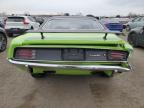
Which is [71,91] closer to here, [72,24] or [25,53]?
[25,53]

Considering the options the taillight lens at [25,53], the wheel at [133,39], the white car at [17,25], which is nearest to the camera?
the taillight lens at [25,53]

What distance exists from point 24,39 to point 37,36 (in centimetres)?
26

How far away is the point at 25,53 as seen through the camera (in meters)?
4.90

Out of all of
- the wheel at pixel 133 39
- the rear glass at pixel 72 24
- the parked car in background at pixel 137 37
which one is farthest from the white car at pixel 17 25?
the rear glass at pixel 72 24

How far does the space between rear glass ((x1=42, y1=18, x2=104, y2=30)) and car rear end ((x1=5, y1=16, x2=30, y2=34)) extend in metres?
11.7

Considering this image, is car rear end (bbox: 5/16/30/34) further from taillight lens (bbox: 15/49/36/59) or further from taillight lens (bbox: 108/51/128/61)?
taillight lens (bbox: 108/51/128/61)

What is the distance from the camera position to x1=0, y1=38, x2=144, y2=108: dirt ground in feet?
15.6

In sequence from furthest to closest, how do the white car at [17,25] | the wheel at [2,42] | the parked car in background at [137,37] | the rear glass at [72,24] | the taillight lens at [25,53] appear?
the white car at [17,25] → the parked car in background at [137,37] → the wheel at [2,42] → the rear glass at [72,24] → the taillight lens at [25,53]

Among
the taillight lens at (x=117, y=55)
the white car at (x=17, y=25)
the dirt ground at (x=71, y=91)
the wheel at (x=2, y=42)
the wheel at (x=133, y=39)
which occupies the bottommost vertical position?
the white car at (x=17, y=25)

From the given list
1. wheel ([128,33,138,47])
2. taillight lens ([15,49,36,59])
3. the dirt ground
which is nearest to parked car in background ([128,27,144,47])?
wheel ([128,33,138,47])

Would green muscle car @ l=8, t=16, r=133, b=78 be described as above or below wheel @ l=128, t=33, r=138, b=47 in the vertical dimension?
above

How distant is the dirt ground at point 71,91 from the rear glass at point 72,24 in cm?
113

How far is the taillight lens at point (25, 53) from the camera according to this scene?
4.88m

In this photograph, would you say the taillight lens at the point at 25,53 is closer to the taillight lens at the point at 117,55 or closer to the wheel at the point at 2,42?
the taillight lens at the point at 117,55
